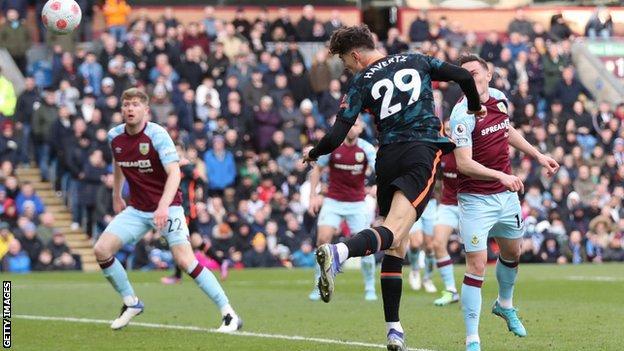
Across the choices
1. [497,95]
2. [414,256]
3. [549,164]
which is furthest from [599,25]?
[549,164]

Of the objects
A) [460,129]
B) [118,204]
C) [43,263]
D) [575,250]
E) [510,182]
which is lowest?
[575,250]

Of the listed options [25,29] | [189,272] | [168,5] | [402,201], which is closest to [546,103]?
[168,5]

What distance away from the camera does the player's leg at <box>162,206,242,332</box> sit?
14148 mm

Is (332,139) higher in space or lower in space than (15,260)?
higher

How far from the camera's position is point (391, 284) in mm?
11430

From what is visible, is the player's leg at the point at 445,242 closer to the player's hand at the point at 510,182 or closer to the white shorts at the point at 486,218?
the white shorts at the point at 486,218

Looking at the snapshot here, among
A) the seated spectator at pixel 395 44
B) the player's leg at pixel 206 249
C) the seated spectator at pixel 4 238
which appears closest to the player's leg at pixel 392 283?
the player's leg at pixel 206 249

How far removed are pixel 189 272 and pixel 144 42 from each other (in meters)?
17.6

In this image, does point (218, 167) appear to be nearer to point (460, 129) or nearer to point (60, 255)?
point (60, 255)

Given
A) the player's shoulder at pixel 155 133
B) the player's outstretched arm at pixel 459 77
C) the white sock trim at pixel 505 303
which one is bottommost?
the white sock trim at pixel 505 303

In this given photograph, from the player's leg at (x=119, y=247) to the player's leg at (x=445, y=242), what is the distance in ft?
17.2

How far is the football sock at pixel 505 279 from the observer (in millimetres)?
12984

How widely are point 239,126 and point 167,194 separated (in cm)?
1680

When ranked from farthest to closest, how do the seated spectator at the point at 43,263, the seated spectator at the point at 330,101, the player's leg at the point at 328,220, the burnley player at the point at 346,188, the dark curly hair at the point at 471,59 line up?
the seated spectator at the point at 330,101 → the seated spectator at the point at 43,263 → the player's leg at the point at 328,220 → the burnley player at the point at 346,188 → the dark curly hair at the point at 471,59
